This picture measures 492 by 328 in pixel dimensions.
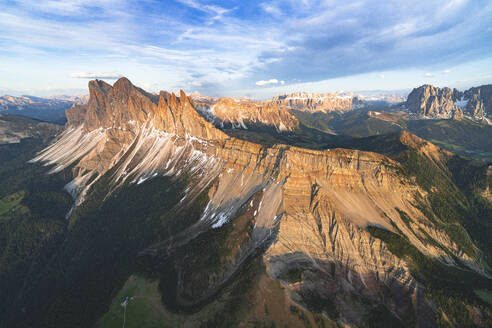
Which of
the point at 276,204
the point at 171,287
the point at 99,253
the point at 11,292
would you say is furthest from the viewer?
the point at 99,253

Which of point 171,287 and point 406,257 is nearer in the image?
point 406,257

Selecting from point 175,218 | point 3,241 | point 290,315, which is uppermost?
point 290,315

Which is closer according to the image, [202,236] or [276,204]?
[276,204]

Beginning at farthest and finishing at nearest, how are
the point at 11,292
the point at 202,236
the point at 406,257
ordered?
the point at 11,292 < the point at 202,236 < the point at 406,257

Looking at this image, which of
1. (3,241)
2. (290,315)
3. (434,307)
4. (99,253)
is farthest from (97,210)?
(434,307)

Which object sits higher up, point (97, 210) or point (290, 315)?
point (290, 315)

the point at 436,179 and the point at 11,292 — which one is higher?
the point at 436,179

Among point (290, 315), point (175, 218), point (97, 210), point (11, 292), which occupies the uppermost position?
point (290, 315)

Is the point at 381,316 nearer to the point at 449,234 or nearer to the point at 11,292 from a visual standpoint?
the point at 449,234

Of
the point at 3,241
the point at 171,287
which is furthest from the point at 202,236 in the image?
the point at 3,241

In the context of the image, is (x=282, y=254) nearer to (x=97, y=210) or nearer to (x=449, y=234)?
(x=449, y=234)
